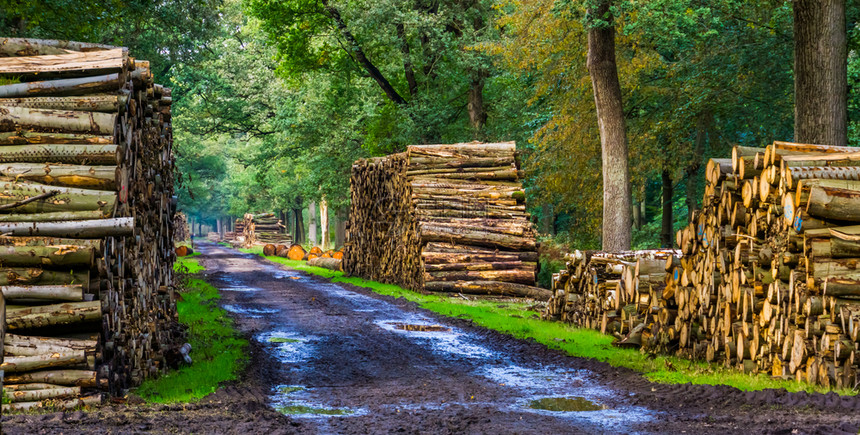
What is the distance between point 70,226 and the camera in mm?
7191

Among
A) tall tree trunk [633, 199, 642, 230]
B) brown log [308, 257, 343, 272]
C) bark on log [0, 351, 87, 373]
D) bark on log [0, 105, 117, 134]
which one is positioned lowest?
brown log [308, 257, 343, 272]

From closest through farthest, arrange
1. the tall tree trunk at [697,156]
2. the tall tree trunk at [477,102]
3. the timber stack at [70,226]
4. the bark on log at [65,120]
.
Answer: the timber stack at [70,226] < the bark on log at [65,120] < the tall tree trunk at [697,156] < the tall tree trunk at [477,102]

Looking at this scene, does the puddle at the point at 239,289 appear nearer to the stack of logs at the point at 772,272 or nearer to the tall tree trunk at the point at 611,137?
the tall tree trunk at the point at 611,137

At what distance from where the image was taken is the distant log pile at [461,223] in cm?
2095

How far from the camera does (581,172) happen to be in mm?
24312

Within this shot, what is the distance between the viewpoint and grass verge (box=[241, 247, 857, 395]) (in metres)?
8.62

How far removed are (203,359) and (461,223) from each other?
11.8 meters

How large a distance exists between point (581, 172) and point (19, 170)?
18.8 meters

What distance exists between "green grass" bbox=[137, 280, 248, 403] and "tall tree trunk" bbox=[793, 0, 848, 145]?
942 cm

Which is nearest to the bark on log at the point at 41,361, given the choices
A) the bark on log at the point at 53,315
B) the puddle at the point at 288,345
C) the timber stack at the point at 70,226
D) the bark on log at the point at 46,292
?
the timber stack at the point at 70,226

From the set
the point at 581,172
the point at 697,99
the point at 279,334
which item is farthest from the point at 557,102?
the point at 279,334

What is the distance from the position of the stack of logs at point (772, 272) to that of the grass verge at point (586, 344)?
26cm

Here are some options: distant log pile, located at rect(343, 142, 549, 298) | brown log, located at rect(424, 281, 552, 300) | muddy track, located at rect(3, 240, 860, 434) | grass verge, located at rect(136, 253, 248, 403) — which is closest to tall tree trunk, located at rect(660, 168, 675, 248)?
distant log pile, located at rect(343, 142, 549, 298)

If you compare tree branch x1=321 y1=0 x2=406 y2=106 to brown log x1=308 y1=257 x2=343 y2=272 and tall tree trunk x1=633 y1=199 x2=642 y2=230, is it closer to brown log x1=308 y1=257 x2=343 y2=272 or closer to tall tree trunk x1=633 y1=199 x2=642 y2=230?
brown log x1=308 y1=257 x2=343 y2=272
